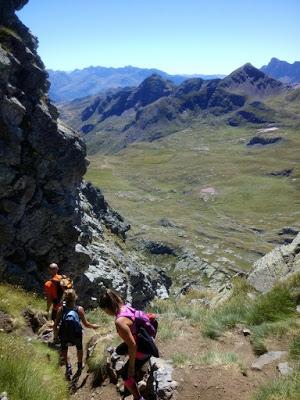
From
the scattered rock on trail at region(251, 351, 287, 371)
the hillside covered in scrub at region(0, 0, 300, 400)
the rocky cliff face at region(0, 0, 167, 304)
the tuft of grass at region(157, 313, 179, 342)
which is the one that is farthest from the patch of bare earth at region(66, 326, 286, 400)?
the rocky cliff face at region(0, 0, 167, 304)

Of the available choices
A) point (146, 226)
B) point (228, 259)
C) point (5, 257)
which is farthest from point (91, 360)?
point (146, 226)

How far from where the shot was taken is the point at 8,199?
1118 inches

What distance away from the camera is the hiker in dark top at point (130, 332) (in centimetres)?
957

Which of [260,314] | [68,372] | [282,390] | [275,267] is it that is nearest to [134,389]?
[282,390]

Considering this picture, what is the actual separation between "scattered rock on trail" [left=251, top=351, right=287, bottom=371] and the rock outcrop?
8.31 m

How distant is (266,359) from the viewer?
11.9 m

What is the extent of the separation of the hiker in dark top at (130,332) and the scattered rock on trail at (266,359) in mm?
2828

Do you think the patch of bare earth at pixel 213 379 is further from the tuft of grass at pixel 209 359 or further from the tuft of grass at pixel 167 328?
the tuft of grass at pixel 167 328

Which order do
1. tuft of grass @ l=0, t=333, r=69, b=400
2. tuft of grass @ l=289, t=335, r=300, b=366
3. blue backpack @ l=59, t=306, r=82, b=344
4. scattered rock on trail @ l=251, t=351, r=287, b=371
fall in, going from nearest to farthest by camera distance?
tuft of grass @ l=0, t=333, r=69, b=400
tuft of grass @ l=289, t=335, r=300, b=366
scattered rock on trail @ l=251, t=351, r=287, b=371
blue backpack @ l=59, t=306, r=82, b=344

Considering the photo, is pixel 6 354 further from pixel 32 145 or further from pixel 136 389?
pixel 32 145

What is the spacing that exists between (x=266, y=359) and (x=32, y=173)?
22.1 meters

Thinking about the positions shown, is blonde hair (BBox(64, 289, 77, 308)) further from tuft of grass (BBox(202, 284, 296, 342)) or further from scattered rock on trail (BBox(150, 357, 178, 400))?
tuft of grass (BBox(202, 284, 296, 342))

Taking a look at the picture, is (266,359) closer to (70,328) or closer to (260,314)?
(260,314)

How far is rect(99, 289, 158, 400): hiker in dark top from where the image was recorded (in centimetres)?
957
